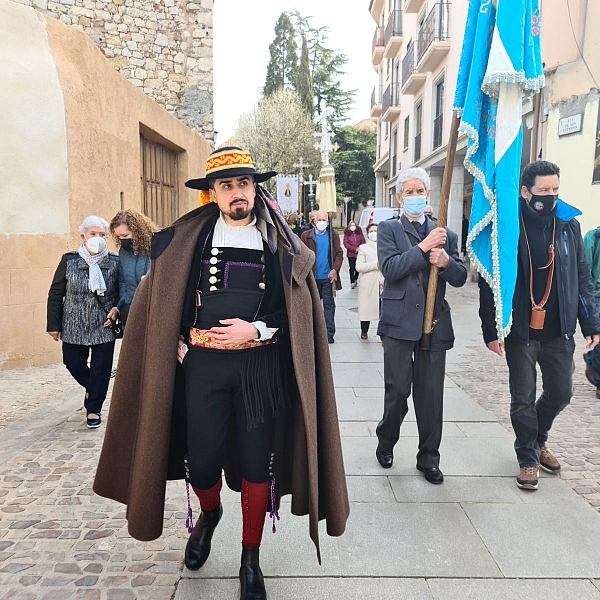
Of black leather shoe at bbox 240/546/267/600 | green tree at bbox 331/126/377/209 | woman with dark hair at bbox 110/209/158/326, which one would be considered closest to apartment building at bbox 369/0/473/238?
woman with dark hair at bbox 110/209/158/326

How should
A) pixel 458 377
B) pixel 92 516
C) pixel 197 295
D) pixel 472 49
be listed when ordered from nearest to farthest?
pixel 197 295
pixel 92 516
pixel 472 49
pixel 458 377

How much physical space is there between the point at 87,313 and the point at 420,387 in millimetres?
2903

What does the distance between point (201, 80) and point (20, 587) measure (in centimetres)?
1425

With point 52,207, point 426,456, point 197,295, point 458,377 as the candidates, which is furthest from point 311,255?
point 52,207

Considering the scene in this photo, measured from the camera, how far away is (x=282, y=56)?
51219 millimetres

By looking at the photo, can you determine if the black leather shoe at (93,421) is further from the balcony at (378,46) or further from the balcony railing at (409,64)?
the balcony at (378,46)

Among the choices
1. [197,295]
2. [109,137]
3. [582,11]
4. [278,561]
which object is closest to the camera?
[197,295]

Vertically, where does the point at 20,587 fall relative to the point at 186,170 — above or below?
below

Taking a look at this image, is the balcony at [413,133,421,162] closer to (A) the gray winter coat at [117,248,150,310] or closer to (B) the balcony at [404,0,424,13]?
(B) the balcony at [404,0,424,13]

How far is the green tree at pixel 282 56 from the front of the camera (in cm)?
5081

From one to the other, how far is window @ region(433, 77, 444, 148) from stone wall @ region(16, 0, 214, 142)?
830cm

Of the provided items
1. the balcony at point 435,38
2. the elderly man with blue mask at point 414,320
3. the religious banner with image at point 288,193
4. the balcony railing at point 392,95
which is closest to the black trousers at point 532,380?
the elderly man with blue mask at point 414,320

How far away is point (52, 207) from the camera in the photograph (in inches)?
285

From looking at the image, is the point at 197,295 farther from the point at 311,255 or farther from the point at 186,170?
the point at 186,170
